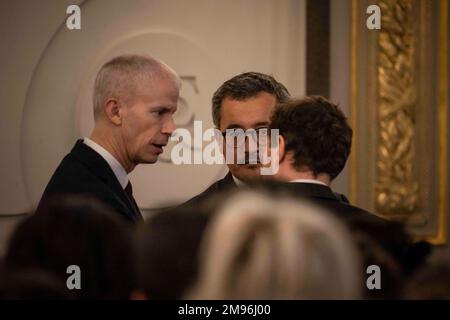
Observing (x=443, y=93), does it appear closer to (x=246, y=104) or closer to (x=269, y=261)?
(x=246, y=104)

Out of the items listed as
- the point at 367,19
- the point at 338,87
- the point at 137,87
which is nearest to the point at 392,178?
the point at 338,87

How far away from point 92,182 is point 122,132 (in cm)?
13

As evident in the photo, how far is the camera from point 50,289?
0.92 meters

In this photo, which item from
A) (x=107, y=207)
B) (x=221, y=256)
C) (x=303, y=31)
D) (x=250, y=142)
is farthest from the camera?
(x=303, y=31)

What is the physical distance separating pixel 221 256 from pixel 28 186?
2.32ft

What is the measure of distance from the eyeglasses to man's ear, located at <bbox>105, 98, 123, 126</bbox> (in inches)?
9.1

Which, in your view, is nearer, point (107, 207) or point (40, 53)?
point (107, 207)

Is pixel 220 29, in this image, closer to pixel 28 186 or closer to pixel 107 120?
pixel 107 120

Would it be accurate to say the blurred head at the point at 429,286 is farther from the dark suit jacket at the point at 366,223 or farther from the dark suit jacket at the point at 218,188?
the dark suit jacket at the point at 218,188

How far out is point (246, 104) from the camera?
1442 millimetres

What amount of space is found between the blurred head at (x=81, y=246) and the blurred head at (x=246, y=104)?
321mm

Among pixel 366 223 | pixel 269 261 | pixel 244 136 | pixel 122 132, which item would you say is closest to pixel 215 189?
pixel 244 136

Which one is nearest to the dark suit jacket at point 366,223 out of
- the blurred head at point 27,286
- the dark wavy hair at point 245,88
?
the dark wavy hair at point 245,88

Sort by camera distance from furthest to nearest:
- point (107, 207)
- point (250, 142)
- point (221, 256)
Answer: point (250, 142), point (107, 207), point (221, 256)
